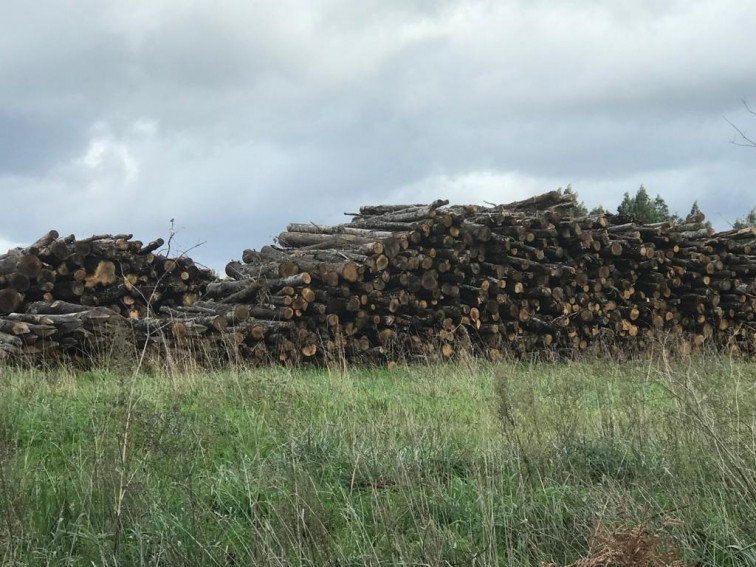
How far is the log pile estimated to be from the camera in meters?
11.0

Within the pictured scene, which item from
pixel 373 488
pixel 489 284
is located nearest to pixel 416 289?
pixel 489 284

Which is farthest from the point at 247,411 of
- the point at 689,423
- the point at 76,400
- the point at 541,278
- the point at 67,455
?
the point at 541,278

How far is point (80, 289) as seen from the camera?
12.8m

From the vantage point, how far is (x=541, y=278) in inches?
510

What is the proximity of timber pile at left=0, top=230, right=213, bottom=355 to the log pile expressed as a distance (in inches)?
1.0

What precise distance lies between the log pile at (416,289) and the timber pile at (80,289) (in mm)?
27

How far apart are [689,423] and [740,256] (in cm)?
1266

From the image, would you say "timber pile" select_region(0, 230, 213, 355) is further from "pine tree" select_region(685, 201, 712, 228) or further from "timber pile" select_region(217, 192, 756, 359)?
"pine tree" select_region(685, 201, 712, 228)

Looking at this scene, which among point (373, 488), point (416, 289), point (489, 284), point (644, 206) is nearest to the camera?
point (373, 488)

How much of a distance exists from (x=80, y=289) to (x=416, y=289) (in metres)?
5.57

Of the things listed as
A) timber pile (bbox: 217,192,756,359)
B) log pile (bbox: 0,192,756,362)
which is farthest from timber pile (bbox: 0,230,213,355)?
timber pile (bbox: 217,192,756,359)

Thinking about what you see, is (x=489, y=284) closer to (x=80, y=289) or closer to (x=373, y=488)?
(x=80, y=289)

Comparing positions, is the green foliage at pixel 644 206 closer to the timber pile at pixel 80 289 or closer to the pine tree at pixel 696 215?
the pine tree at pixel 696 215

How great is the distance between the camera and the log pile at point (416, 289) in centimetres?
1095
